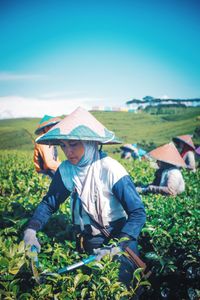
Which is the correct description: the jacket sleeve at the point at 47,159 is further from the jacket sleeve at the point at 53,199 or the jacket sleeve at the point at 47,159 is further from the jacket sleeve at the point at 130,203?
the jacket sleeve at the point at 130,203

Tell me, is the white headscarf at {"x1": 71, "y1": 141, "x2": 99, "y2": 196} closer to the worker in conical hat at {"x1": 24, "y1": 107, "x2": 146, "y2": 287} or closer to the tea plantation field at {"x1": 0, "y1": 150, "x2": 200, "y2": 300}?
the worker in conical hat at {"x1": 24, "y1": 107, "x2": 146, "y2": 287}

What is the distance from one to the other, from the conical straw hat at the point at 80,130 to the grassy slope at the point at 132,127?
71.7 ft

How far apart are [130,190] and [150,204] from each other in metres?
1.31

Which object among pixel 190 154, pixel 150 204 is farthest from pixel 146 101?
pixel 150 204

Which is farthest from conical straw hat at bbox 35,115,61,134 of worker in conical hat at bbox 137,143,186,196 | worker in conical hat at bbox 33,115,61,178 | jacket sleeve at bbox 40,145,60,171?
worker in conical hat at bbox 137,143,186,196

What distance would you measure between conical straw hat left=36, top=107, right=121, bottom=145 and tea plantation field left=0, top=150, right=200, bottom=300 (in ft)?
2.85

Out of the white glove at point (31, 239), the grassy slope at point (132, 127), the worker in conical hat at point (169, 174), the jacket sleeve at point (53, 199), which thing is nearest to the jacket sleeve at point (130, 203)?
the jacket sleeve at point (53, 199)

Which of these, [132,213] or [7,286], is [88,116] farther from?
[7,286]

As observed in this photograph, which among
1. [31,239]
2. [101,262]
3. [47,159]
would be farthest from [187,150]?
[101,262]

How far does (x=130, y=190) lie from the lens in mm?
2016

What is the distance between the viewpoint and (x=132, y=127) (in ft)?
124

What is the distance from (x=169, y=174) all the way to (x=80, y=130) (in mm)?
2670

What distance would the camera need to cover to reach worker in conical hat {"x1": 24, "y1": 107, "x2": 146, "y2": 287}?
2.01 m

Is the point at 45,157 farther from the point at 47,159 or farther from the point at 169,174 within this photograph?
the point at 169,174
